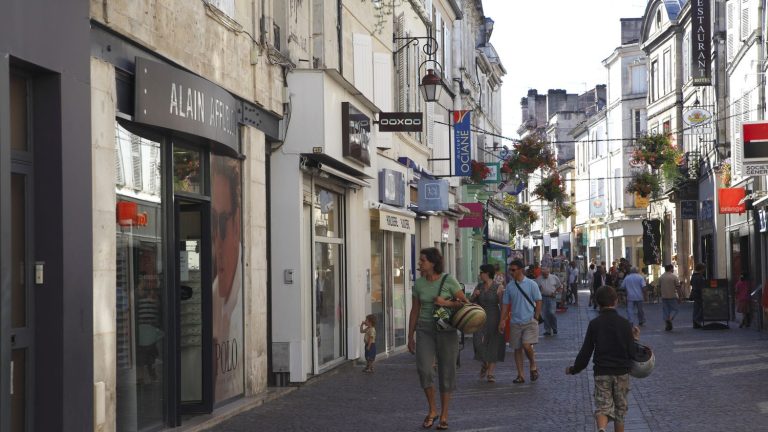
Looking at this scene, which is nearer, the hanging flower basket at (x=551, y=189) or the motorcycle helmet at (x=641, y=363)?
the motorcycle helmet at (x=641, y=363)

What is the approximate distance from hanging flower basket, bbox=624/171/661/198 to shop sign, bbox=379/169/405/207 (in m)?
29.3

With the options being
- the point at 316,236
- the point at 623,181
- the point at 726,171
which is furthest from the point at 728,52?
the point at 623,181

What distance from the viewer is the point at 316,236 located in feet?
57.9

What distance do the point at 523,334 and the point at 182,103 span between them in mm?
7534

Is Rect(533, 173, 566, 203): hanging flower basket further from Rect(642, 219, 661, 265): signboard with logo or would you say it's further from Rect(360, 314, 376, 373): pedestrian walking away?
Rect(360, 314, 376, 373): pedestrian walking away

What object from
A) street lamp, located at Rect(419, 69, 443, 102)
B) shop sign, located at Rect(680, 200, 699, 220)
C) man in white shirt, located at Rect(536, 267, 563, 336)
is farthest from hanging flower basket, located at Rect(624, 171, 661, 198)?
street lamp, located at Rect(419, 69, 443, 102)

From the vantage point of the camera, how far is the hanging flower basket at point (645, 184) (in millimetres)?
51906

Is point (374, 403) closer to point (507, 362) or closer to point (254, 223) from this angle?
point (254, 223)

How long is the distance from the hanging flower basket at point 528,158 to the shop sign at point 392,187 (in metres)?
18.9

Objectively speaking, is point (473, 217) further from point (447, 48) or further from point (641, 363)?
point (641, 363)

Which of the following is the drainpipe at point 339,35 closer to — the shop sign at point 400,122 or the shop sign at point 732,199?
the shop sign at point 400,122

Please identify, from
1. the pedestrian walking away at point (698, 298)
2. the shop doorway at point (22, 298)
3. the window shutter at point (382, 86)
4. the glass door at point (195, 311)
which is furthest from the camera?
the pedestrian walking away at point (698, 298)

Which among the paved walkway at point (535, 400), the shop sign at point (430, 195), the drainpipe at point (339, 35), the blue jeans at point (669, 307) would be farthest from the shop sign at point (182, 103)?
the blue jeans at point (669, 307)

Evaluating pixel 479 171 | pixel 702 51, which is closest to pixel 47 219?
pixel 479 171
